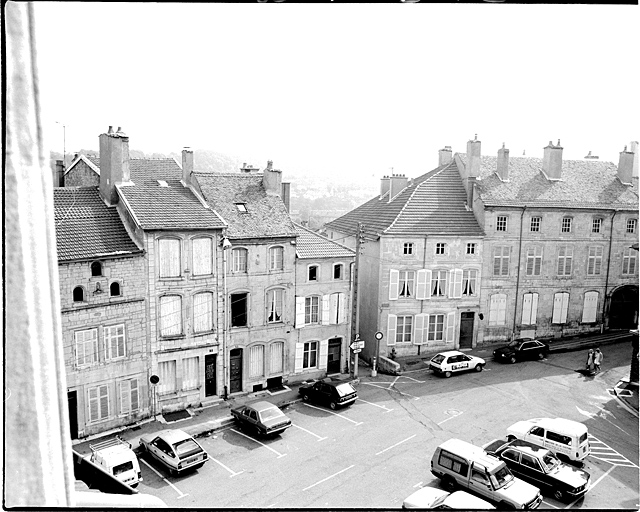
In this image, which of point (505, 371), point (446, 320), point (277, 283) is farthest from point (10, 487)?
point (446, 320)

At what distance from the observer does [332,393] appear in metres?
13.3

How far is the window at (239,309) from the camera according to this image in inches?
556

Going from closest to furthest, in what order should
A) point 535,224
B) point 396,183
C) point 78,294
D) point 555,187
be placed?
point 78,294, point 535,224, point 555,187, point 396,183

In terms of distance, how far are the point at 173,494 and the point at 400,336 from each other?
9.03 metres

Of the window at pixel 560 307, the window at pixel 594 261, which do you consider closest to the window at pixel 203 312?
the window at pixel 560 307

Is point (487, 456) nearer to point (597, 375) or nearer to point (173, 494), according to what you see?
point (173, 494)

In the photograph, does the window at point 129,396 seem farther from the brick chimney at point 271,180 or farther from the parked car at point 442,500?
the parked car at point 442,500

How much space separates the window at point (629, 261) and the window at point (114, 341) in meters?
15.9

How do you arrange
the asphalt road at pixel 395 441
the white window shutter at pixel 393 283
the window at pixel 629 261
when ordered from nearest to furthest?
1. the asphalt road at pixel 395 441
2. the white window shutter at pixel 393 283
3. the window at pixel 629 261

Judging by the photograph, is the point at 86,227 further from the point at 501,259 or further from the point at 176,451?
the point at 501,259

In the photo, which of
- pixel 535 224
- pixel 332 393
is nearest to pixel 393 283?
pixel 332 393

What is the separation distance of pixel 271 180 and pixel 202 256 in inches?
127

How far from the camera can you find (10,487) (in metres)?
2.51

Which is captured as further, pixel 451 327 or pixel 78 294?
pixel 451 327
